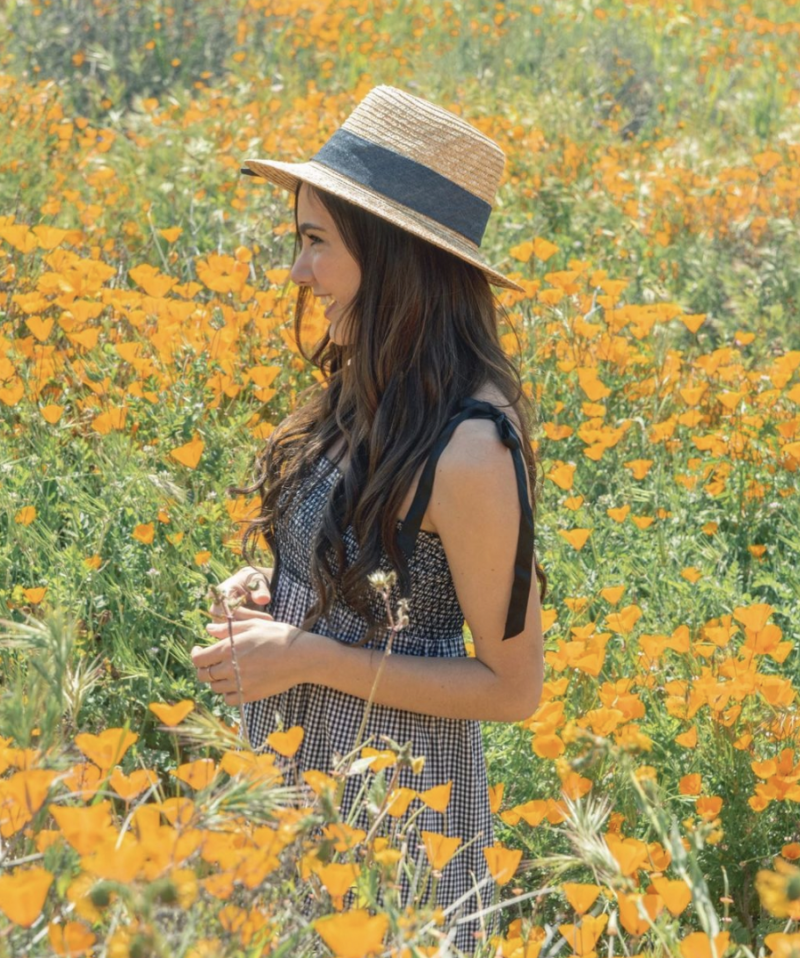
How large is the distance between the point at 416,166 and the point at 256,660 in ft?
2.83

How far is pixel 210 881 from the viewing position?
1.20m

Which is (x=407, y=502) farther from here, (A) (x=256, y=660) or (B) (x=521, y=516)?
(A) (x=256, y=660)

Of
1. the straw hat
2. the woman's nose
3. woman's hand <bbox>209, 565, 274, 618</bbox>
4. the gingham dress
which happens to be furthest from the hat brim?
woman's hand <bbox>209, 565, 274, 618</bbox>

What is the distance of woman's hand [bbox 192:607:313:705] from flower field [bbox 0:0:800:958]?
0.12 meters

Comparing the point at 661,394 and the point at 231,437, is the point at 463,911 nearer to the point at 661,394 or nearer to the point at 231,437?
the point at 231,437

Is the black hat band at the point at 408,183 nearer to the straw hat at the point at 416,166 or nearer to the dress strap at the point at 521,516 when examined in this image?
the straw hat at the point at 416,166

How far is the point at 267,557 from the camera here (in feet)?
9.51

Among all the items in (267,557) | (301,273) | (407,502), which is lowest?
(267,557)

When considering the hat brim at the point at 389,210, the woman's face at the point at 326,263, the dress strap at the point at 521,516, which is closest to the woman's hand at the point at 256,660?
the dress strap at the point at 521,516

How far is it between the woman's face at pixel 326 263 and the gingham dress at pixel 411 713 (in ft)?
0.93

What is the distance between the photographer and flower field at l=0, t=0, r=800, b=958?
1316mm

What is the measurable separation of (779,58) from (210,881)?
9.51 meters

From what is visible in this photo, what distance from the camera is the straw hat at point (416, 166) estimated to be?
2156 millimetres

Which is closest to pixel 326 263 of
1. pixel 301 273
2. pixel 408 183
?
pixel 301 273
